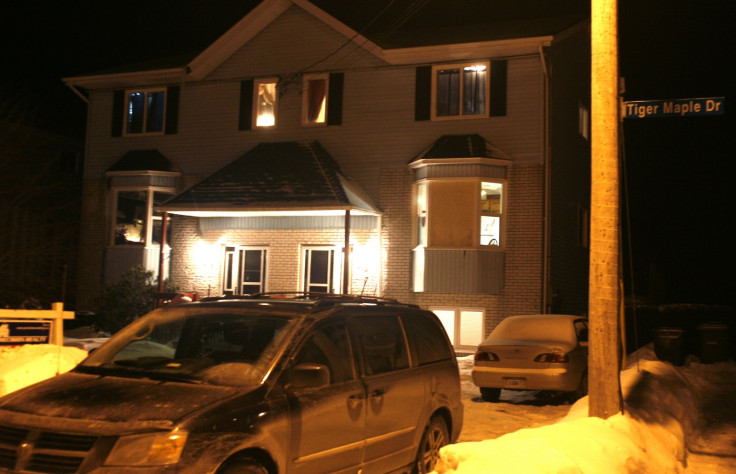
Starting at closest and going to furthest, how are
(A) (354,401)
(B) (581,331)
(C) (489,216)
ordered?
(A) (354,401) → (B) (581,331) → (C) (489,216)

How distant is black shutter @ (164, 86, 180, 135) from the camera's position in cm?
2247

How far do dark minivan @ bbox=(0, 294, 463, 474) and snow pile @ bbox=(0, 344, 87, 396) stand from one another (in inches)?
116

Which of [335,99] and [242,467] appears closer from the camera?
[242,467]

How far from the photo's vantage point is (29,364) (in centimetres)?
867

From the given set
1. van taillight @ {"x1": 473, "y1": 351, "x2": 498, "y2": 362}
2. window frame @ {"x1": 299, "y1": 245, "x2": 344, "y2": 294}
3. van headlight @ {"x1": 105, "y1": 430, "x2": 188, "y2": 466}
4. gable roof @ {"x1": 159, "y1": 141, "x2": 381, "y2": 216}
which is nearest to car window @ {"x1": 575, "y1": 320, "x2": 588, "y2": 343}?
van taillight @ {"x1": 473, "y1": 351, "x2": 498, "y2": 362}

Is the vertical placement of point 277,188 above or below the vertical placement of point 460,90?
below

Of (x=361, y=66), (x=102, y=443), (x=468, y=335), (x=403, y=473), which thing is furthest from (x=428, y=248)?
(x=102, y=443)

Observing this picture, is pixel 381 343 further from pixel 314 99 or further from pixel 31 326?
pixel 314 99

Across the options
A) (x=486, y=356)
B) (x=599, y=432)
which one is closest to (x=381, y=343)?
(x=599, y=432)

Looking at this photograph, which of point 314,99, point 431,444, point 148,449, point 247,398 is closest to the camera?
point 148,449

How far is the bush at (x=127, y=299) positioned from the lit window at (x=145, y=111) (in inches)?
178

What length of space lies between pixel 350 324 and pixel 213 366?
1271mm

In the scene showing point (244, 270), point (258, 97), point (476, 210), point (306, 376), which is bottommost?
point (306, 376)

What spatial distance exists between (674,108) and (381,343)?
4.47 meters
